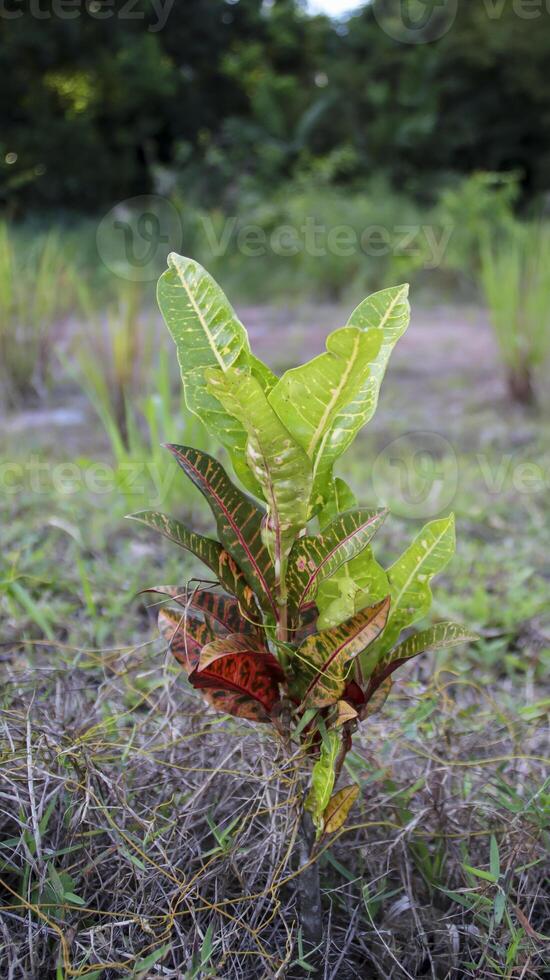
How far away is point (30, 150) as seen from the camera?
24.7 ft

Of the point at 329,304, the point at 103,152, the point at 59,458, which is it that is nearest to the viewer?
the point at 59,458

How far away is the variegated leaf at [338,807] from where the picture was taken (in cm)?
74

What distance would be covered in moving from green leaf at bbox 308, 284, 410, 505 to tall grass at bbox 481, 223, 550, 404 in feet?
8.27

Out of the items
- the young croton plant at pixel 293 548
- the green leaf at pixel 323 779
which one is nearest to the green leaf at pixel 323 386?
the young croton plant at pixel 293 548

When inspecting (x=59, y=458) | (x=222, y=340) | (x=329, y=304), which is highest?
(x=329, y=304)

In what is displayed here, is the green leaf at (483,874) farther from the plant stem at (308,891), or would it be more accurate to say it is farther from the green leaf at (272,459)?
the green leaf at (272,459)

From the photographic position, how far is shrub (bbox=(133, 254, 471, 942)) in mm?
660

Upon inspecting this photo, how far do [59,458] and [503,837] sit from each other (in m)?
2.02

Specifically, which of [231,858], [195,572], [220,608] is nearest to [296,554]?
[220,608]

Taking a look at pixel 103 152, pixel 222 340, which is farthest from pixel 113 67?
pixel 222 340

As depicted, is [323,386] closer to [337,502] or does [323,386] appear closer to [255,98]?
[337,502]

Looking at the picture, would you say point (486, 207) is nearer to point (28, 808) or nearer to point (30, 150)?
point (30, 150)

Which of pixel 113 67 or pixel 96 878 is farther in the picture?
pixel 113 67

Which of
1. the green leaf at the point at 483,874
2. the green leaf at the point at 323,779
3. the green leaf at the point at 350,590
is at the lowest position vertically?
the green leaf at the point at 483,874
